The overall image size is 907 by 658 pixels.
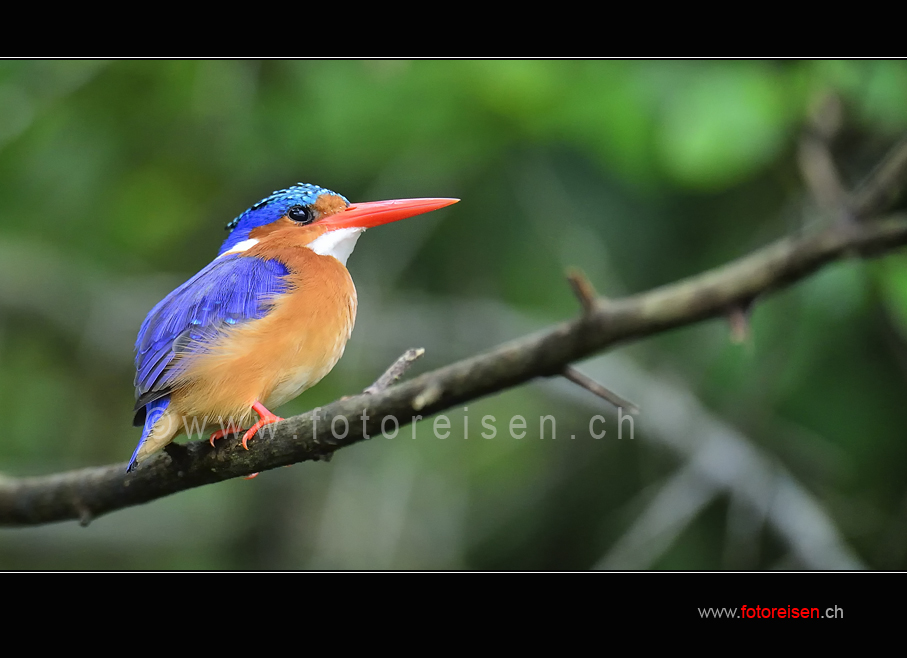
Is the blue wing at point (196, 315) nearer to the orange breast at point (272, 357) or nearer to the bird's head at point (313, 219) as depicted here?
the orange breast at point (272, 357)

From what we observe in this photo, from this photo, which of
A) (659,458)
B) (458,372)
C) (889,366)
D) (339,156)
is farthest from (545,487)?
(458,372)

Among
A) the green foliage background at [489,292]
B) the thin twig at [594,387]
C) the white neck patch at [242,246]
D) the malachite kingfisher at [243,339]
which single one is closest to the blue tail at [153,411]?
the malachite kingfisher at [243,339]

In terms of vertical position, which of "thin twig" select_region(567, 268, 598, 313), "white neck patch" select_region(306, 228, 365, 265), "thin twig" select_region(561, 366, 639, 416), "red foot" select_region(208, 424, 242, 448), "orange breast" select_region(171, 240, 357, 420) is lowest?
"thin twig" select_region(561, 366, 639, 416)

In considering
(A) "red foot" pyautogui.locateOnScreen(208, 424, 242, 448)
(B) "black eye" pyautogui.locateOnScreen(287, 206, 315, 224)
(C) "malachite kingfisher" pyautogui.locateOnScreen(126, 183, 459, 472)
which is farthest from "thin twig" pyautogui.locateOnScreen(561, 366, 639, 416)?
(B) "black eye" pyautogui.locateOnScreen(287, 206, 315, 224)

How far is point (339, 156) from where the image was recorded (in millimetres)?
3236

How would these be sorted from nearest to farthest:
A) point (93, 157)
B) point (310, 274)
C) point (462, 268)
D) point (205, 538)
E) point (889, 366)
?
point (310, 274)
point (889, 366)
point (93, 157)
point (462, 268)
point (205, 538)

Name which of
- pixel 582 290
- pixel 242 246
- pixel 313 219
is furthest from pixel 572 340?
pixel 242 246

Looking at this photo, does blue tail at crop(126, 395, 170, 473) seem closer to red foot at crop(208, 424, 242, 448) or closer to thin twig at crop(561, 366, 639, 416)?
red foot at crop(208, 424, 242, 448)

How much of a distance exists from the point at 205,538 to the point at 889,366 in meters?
Answer: 3.00

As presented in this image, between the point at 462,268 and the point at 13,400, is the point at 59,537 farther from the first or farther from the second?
the point at 462,268

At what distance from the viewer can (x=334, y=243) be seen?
192cm

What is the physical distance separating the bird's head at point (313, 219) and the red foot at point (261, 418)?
0.46 m

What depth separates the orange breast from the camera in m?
1.64

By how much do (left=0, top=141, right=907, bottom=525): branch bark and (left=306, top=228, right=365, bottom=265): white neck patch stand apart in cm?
58
